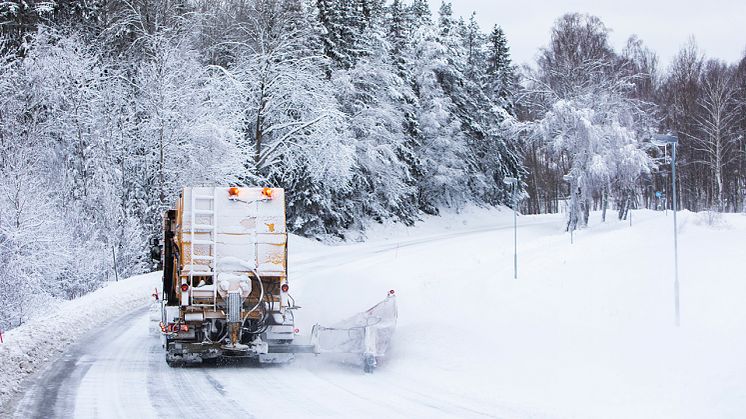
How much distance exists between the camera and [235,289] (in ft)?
42.7

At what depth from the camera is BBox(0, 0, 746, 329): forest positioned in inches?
1211

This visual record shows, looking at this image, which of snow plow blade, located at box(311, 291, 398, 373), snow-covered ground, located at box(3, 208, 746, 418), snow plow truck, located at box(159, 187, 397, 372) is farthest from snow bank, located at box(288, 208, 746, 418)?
snow plow truck, located at box(159, 187, 397, 372)

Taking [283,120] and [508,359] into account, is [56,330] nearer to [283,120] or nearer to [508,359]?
[508,359]

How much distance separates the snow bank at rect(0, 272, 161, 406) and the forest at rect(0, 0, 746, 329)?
592 cm

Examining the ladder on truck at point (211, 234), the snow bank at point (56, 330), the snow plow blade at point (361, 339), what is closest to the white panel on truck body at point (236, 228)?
the ladder on truck at point (211, 234)

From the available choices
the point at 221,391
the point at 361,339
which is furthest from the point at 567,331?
the point at 221,391

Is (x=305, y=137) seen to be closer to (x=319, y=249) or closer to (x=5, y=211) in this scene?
(x=319, y=249)

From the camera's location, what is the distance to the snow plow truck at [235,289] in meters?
12.9

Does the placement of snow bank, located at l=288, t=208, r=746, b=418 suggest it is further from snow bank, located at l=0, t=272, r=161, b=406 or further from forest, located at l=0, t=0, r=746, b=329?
forest, located at l=0, t=0, r=746, b=329

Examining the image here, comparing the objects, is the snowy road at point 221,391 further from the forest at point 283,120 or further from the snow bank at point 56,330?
the forest at point 283,120

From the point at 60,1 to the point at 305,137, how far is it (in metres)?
13.0

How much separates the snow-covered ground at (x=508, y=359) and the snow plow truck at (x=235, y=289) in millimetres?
388

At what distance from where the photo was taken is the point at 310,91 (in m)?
40.2

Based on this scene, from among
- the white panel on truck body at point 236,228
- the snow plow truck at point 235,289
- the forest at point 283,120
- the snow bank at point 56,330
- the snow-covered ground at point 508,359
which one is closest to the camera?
the snow-covered ground at point 508,359
